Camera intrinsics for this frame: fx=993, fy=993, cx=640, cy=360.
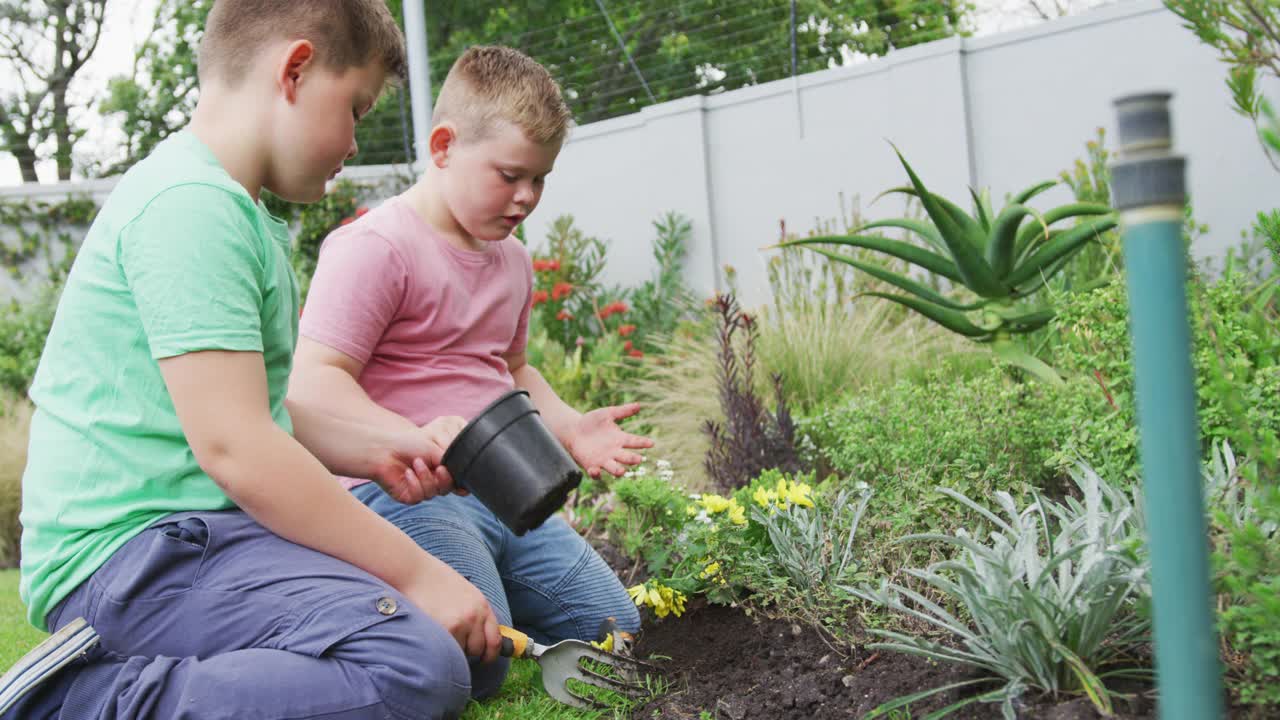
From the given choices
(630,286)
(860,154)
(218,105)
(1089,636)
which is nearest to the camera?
(1089,636)

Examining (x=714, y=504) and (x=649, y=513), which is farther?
(x=649, y=513)

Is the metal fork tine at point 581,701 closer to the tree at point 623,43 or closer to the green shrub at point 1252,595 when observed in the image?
the green shrub at point 1252,595

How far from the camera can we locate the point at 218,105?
6.76ft

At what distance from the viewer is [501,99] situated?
2762 millimetres

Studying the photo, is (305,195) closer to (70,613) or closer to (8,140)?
(70,613)

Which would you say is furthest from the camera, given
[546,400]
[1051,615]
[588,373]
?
[588,373]

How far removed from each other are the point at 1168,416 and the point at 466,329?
2.22 meters

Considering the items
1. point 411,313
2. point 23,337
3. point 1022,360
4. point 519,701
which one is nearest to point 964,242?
point 1022,360

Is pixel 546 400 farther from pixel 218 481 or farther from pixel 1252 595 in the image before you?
pixel 1252 595

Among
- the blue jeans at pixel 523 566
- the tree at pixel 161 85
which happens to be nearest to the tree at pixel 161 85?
the tree at pixel 161 85

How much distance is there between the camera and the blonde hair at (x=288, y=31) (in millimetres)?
2025

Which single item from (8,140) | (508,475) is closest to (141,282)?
(508,475)

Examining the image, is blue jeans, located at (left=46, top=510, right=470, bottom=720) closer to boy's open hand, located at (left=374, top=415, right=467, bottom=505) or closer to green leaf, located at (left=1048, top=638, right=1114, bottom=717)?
boy's open hand, located at (left=374, top=415, right=467, bottom=505)

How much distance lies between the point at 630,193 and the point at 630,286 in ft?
2.93
